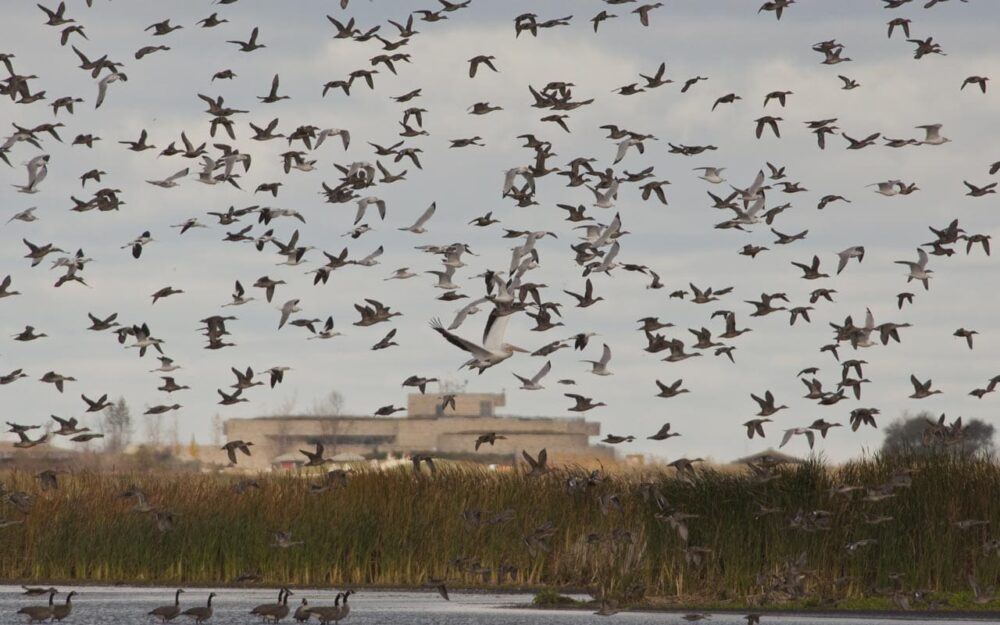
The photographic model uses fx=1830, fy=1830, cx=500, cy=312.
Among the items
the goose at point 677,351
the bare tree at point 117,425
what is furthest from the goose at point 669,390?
the bare tree at point 117,425

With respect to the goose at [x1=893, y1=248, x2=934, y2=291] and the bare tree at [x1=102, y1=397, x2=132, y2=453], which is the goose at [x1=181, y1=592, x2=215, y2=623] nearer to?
the goose at [x1=893, y1=248, x2=934, y2=291]

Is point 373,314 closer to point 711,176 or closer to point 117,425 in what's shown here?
point 711,176

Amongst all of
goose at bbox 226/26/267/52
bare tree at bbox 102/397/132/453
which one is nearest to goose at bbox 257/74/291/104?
goose at bbox 226/26/267/52

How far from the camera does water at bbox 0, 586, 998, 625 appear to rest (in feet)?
106

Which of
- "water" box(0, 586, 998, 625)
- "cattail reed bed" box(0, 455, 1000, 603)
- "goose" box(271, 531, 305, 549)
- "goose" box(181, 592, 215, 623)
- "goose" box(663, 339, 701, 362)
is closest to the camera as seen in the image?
"goose" box(181, 592, 215, 623)

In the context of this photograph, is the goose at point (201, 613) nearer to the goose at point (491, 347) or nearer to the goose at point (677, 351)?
the goose at point (491, 347)

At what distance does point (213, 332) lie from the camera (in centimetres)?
4441

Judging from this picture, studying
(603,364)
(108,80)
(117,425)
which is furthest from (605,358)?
(117,425)

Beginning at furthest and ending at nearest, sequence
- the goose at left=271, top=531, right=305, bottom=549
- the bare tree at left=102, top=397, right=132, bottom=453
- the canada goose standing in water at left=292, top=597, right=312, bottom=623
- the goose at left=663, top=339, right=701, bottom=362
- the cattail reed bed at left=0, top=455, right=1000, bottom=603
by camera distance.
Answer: the bare tree at left=102, top=397, right=132, bottom=453
the goose at left=663, top=339, right=701, bottom=362
the goose at left=271, top=531, right=305, bottom=549
the cattail reed bed at left=0, top=455, right=1000, bottom=603
the canada goose standing in water at left=292, top=597, right=312, bottom=623

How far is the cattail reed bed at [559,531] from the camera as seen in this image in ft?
120

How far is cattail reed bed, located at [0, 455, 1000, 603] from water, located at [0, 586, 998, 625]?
1.92 meters

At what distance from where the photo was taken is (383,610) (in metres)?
34.3

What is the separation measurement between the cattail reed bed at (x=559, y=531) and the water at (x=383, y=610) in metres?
1.92

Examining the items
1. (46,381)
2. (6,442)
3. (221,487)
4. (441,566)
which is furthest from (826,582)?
(6,442)
